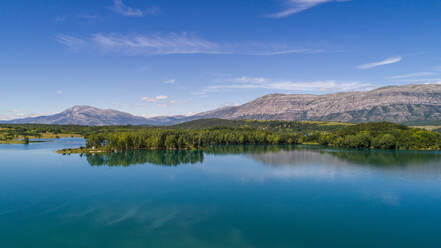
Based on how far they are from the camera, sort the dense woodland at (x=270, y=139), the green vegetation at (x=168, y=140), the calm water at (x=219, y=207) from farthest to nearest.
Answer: the dense woodland at (x=270, y=139), the green vegetation at (x=168, y=140), the calm water at (x=219, y=207)

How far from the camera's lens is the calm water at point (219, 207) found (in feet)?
81.0

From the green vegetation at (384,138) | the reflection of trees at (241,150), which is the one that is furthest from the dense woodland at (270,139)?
the reflection of trees at (241,150)

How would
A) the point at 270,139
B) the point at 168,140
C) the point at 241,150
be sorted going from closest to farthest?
the point at 168,140 < the point at 241,150 < the point at 270,139

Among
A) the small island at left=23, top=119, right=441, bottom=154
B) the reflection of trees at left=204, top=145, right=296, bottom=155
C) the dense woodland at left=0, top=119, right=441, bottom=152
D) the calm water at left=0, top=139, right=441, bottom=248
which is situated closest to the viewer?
the calm water at left=0, top=139, right=441, bottom=248

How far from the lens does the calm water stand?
24703 mm

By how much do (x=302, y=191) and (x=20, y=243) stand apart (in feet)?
111

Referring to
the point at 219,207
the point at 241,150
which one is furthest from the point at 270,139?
the point at 219,207

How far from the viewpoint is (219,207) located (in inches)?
1318

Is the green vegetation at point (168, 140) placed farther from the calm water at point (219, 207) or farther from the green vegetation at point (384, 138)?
the calm water at point (219, 207)

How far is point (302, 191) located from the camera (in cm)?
4088

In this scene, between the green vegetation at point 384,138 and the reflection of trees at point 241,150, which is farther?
the green vegetation at point 384,138

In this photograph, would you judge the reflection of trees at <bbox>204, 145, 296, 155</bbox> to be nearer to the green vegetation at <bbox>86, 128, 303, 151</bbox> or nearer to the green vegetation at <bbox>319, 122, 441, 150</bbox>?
the green vegetation at <bbox>86, 128, 303, 151</bbox>

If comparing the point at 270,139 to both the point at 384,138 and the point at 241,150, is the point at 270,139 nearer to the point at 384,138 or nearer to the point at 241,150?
the point at 241,150

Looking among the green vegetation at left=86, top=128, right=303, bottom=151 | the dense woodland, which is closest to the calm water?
the green vegetation at left=86, top=128, right=303, bottom=151
